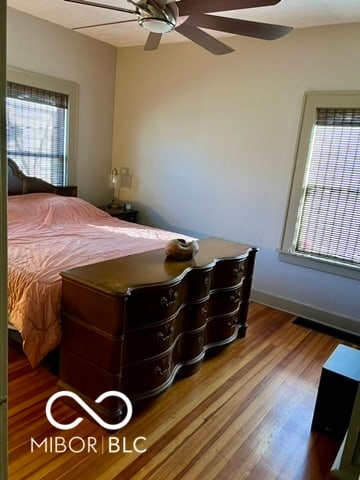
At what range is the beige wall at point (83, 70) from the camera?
3668 millimetres

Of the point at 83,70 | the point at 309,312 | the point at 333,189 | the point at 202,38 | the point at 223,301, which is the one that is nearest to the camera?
the point at 202,38

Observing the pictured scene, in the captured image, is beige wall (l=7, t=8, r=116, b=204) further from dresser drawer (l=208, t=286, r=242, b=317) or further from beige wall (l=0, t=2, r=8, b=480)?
beige wall (l=0, t=2, r=8, b=480)

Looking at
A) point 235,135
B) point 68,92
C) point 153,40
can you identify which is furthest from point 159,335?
point 68,92

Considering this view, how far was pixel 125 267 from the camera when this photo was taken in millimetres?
2176

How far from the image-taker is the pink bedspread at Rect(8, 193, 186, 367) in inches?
83.6

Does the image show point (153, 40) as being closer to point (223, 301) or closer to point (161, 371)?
point (223, 301)

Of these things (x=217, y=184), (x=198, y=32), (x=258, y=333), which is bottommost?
(x=258, y=333)

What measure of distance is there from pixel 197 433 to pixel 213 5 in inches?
93.4

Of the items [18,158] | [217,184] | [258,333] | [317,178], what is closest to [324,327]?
[258,333]

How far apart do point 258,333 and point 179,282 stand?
145 centimetres

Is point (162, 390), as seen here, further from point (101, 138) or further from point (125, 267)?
point (101, 138)

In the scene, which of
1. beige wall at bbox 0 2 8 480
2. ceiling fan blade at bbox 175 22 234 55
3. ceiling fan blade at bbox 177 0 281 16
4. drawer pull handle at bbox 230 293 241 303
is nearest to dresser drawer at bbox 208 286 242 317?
drawer pull handle at bbox 230 293 241 303

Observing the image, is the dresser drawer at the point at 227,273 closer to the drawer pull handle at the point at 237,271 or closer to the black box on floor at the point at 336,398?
the drawer pull handle at the point at 237,271

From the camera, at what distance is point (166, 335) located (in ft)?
6.97
